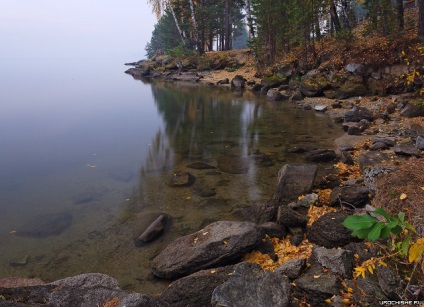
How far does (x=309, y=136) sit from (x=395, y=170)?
26.9ft

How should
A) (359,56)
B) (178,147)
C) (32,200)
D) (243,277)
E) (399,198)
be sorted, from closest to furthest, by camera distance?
(243,277), (399,198), (32,200), (178,147), (359,56)

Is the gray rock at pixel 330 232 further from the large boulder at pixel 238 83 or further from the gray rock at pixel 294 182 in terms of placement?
the large boulder at pixel 238 83

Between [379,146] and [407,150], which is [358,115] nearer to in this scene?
[379,146]

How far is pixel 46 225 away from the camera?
7.48m

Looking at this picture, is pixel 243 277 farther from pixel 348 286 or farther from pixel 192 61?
pixel 192 61

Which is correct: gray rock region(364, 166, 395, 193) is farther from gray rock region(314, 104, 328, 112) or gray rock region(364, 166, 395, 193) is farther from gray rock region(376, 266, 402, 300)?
gray rock region(314, 104, 328, 112)

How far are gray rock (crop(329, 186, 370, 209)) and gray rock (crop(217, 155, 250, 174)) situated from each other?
341cm

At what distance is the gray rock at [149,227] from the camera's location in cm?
672

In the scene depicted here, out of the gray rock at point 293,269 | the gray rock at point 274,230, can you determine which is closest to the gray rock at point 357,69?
the gray rock at point 274,230

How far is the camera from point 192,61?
4538cm

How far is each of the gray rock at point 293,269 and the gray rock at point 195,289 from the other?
2.54 feet

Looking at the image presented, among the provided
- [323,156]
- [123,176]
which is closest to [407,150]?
[323,156]

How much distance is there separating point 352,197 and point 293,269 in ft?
9.60

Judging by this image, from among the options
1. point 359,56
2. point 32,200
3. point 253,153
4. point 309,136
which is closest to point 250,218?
point 253,153
